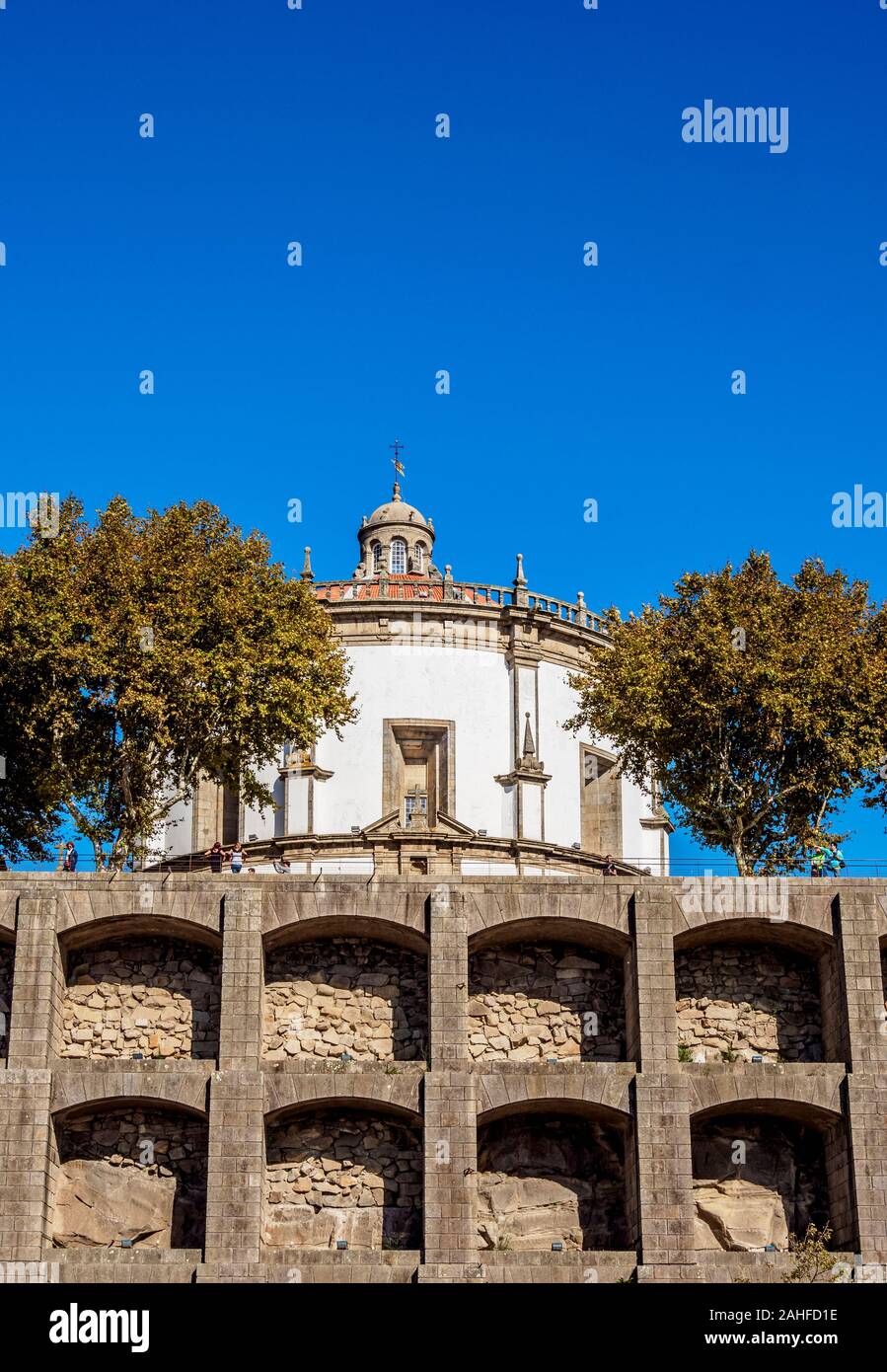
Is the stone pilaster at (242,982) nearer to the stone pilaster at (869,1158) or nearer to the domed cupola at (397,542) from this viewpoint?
the stone pilaster at (869,1158)

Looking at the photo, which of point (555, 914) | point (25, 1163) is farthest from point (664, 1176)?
point (25, 1163)

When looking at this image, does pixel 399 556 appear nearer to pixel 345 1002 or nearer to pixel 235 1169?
pixel 345 1002

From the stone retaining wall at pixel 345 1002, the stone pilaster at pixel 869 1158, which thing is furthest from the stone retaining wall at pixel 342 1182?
the stone pilaster at pixel 869 1158

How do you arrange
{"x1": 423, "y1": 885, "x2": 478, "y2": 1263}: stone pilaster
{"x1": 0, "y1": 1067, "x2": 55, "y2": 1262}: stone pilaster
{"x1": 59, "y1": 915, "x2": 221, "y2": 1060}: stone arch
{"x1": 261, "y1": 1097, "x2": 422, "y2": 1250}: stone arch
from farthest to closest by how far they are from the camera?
{"x1": 59, "y1": 915, "x2": 221, "y2": 1060}: stone arch, {"x1": 261, "y1": 1097, "x2": 422, "y2": 1250}: stone arch, {"x1": 423, "y1": 885, "x2": 478, "y2": 1263}: stone pilaster, {"x1": 0, "y1": 1067, "x2": 55, "y2": 1262}: stone pilaster

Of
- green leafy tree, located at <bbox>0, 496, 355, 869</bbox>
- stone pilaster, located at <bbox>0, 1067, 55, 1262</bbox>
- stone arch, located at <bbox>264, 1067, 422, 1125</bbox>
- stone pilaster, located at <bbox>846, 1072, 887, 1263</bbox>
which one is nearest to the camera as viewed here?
stone pilaster, located at <bbox>0, 1067, 55, 1262</bbox>

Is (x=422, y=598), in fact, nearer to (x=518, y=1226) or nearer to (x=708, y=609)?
(x=708, y=609)

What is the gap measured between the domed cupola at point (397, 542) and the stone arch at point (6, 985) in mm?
44499

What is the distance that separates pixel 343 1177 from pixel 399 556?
49257mm

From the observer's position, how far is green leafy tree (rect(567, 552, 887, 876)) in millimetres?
59000

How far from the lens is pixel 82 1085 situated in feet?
166

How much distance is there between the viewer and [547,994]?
54.1m

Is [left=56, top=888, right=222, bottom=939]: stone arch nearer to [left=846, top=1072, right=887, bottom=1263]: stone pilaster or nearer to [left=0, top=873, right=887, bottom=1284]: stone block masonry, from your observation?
[left=0, top=873, right=887, bottom=1284]: stone block masonry

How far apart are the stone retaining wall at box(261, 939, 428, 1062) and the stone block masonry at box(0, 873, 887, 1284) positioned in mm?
76

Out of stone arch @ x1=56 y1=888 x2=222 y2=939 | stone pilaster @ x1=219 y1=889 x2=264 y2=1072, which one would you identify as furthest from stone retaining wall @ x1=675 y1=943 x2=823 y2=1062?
stone arch @ x1=56 y1=888 x2=222 y2=939
